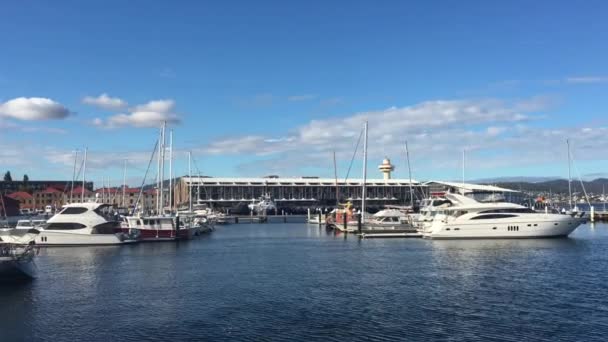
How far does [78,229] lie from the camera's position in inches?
2596

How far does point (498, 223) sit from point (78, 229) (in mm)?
49344

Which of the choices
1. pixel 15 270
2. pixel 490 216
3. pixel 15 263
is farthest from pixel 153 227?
pixel 490 216

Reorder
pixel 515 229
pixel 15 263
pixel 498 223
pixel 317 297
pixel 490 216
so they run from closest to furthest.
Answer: pixel 317 297, pixel 15 263, pixel 515 229, pixel 498 223, pixel 490 216

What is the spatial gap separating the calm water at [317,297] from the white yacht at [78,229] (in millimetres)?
10568

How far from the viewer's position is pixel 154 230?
74.2 m

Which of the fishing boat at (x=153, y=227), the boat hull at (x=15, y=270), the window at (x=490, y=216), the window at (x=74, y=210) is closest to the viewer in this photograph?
the boat hull at (x=15, y=270)

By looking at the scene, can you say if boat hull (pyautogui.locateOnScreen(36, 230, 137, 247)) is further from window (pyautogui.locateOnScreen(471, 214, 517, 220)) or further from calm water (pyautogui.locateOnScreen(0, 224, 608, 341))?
window (pyautogui.locateOnScreen(471, 214, 517, 220))

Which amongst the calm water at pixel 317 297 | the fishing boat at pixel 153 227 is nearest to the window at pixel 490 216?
the calm water at pixel 317 297

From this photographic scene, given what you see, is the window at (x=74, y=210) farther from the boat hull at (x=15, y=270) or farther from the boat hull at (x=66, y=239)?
the boat hull at (x=15, y=270)

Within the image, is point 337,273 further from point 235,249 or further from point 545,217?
point 545,217

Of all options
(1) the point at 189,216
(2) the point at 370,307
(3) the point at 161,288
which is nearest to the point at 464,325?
(2) the point at 370,307

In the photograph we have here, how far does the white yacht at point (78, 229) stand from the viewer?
6550 cm

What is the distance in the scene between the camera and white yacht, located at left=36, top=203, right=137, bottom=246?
65.5 metres

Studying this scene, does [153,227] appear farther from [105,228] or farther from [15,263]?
[15,263]
